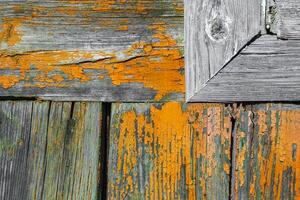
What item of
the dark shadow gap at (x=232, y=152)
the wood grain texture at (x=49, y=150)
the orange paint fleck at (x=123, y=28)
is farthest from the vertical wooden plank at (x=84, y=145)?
the dark shadow gap at (x=232, y=152)

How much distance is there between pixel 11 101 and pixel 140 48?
420 mm

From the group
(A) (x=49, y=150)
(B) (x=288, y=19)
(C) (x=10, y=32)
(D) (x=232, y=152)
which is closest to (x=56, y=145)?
(A) (x=49, y=150)

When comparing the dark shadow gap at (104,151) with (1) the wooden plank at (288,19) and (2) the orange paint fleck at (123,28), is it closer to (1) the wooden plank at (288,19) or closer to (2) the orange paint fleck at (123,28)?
(2) the orange paint fleck at (123,28)

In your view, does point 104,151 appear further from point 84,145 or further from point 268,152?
point 268,152

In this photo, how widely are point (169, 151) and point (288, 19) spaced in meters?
0.49

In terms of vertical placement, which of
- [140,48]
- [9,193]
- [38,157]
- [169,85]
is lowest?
[9,193]

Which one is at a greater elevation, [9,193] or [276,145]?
[276,145]

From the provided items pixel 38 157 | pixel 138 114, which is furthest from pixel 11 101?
pixel 138 114

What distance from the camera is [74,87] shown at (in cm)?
171

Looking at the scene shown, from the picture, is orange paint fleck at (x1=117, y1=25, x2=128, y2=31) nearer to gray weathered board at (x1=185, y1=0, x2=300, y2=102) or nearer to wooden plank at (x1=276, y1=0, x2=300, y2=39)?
gray weathered board at (x1=185, y1=0, x2=300, y2=102)

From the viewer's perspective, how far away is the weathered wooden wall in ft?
5.47

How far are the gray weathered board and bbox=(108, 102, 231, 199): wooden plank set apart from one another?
7 centimetres

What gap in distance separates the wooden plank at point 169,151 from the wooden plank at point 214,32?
4.2 inches

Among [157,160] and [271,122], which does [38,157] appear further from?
[271,122]
